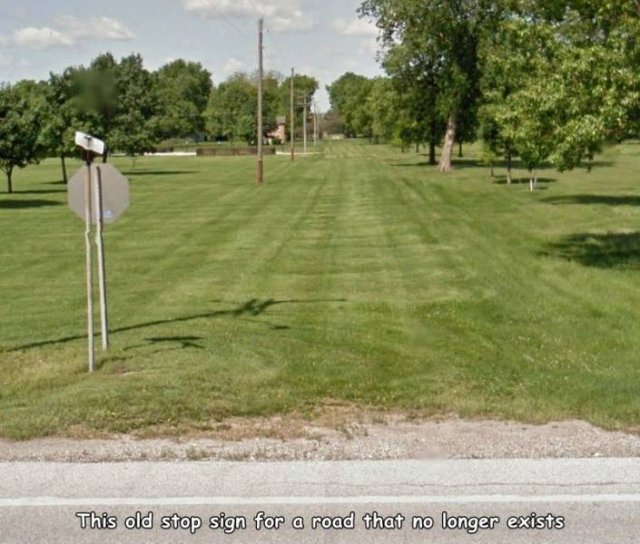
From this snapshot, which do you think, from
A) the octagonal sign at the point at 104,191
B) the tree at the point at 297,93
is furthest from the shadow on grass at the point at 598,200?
the tree at the point at 297,93

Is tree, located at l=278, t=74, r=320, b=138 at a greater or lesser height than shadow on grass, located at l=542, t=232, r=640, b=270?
greater

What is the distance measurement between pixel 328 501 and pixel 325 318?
6.11 meters

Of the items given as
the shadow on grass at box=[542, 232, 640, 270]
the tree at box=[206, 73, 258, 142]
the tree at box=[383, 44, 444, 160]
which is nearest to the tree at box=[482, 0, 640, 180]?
the shadow on grass at box=[542, 232, 640, 270]

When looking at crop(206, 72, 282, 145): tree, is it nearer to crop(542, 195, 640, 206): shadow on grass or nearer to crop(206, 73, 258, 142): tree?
crop(206, 73, 258, 142): tree

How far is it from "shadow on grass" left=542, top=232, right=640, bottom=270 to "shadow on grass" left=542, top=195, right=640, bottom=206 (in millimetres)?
9001

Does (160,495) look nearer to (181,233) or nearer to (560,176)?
(181,233)

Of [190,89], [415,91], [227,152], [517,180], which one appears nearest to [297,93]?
[190,89]

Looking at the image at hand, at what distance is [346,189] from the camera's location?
37.4m

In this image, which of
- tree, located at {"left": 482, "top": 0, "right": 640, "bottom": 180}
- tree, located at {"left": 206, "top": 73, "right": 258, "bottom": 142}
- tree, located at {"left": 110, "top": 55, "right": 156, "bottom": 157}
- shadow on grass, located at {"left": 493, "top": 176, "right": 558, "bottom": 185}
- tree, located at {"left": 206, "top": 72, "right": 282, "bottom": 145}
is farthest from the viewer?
tree, located at {"left": 206, "top": 73, "right": 258, "bottom": 142}

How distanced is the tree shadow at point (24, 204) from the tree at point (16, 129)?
156 cm

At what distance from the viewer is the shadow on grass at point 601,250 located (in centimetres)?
1525

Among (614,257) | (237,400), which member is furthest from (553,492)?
(614,257)

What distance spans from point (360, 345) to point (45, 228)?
17089mm

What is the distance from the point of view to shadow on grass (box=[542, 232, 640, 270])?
1525 cm
